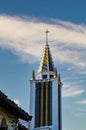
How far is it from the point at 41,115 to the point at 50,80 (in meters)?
11.2

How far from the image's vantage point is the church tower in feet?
365

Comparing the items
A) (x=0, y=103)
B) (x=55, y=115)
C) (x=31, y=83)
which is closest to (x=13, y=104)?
(x=0, y=103)

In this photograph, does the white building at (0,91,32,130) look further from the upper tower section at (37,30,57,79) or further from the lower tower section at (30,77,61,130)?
the upper tower section at (37,30,57,79)

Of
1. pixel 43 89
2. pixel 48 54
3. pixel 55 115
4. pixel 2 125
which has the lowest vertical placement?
pixel 2 125

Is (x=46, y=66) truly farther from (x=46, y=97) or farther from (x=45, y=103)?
(x=45, y=103)

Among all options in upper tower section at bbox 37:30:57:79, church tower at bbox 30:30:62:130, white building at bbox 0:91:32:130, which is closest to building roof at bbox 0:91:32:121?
white building at bbox 0:91:32:130

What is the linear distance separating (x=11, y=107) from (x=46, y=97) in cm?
10065

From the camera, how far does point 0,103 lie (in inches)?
577

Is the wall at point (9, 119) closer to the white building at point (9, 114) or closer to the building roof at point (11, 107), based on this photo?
the white building at point (9, 114)

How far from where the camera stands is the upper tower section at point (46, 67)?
123 metres

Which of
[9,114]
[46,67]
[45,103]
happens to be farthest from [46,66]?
[9,114]

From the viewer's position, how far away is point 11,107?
15.3 m

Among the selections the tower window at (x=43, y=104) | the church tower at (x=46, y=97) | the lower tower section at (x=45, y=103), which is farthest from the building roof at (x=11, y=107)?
the tower window at (x=43, y=104)

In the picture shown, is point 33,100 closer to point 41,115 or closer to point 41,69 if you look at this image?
point 41,115
